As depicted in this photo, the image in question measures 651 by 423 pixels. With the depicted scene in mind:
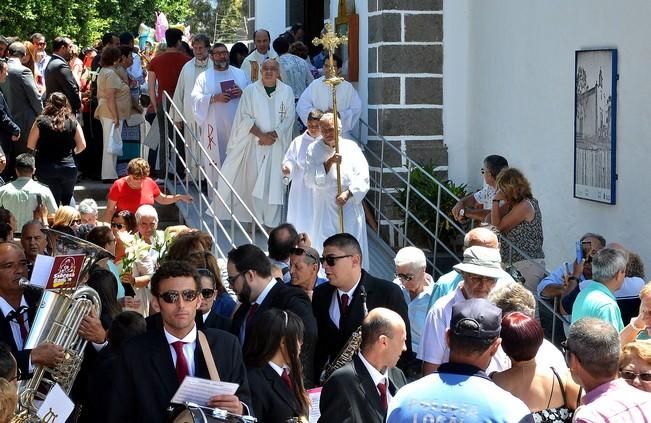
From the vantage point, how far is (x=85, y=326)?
650 cm

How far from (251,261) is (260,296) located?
22 cm

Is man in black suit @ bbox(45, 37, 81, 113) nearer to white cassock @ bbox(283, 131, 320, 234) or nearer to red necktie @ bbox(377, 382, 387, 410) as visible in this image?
white cassock @ bbox(283, 131, 320, 234)

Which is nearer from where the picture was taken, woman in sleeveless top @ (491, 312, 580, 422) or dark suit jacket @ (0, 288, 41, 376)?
woman in sleeveless top @ (491, 312, 580, 422)

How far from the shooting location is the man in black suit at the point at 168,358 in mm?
5633

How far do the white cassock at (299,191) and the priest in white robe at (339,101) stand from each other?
4.64 ft

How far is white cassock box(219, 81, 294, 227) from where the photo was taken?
1313cm

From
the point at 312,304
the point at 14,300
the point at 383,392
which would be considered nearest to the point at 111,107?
the point at 312,304

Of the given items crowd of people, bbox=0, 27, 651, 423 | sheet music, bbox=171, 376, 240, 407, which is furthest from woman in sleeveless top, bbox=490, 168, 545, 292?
sheet music, bbox=171, 376, 240, 407

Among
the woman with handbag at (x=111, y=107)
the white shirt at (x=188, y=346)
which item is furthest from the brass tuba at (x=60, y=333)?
the woman with handbag at (x=111, y=107)

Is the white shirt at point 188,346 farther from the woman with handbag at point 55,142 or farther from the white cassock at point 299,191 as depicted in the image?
the woman with handbag at point 55,142

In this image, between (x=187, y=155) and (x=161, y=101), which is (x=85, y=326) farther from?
(x=161, y=101)

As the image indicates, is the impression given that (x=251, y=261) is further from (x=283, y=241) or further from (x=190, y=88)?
(x=190, y=88)

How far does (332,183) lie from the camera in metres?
11.2

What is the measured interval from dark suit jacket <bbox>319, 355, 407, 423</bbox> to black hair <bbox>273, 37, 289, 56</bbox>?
9.38m
